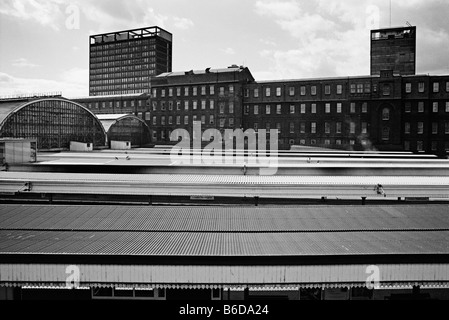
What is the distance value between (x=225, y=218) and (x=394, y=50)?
99724 mm

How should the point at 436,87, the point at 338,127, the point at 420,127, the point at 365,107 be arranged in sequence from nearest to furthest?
the point at 436,87 < the point at 420,127 < the point at 365,107 < the point at 338,127

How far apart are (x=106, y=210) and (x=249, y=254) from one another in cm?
772

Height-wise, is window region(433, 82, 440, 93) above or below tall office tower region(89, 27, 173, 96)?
below

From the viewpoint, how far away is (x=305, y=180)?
2531 centimetres

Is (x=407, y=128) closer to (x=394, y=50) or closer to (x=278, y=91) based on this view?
(x=278, y=91)

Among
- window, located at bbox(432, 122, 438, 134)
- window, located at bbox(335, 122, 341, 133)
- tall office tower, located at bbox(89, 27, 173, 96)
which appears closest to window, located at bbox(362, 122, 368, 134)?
window, located at bbox(335, 122, 341, 133)

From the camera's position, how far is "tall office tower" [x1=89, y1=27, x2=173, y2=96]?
16162 cm

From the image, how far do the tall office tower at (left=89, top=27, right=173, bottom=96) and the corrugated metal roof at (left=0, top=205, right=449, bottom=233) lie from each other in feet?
492

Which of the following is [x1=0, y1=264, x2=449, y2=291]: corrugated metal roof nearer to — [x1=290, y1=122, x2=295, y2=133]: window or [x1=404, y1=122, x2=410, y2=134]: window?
[x1=290, y1=122, x2=295, y2=133]: window

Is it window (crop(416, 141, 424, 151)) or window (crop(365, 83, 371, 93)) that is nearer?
window (crop(416, 141, 424, 151))

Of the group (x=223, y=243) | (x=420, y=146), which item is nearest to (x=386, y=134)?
(x=420, y=146)

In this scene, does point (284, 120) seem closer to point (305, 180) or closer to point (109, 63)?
point (305, 180)

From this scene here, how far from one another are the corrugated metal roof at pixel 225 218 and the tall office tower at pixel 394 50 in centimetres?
9150

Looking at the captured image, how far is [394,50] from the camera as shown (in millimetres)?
100125
